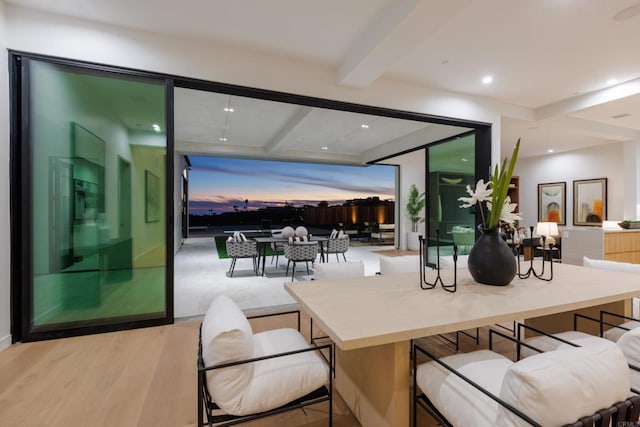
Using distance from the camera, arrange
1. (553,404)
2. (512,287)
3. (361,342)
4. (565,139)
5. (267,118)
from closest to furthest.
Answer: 1. (553,404)
2. (361,342)
3. (512,287)
4. (267,118)
5. (565,139)

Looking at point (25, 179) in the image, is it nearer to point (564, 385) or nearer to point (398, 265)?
point (398, 265)

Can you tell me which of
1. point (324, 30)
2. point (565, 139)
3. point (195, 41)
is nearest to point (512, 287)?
point (324, 30)

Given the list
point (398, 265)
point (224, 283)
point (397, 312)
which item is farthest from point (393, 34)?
point (224, 283)

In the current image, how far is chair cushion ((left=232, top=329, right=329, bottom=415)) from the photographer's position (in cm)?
125

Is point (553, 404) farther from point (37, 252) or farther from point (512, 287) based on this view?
point (37, 252)

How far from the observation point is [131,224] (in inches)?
117

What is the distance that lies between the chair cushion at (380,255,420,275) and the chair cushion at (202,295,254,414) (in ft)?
5.26

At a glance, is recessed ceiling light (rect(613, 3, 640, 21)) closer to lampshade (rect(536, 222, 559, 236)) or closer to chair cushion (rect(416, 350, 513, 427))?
chair cushion (rect(416, 350, 513, 427))

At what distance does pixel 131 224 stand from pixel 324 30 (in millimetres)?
2701

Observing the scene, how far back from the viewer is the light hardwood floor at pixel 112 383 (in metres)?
1.67

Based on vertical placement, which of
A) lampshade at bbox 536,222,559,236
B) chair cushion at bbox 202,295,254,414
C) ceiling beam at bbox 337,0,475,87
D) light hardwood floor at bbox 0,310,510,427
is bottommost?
light hardwood floor at bbox 0,310,510,427

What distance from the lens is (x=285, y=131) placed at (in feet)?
21.7

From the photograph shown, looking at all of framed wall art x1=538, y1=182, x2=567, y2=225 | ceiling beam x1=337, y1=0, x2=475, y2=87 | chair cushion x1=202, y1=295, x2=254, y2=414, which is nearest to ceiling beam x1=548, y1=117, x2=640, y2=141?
framed wall art x1=538, y1=182, x2=567, y2=225

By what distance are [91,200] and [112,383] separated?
1683 mm
